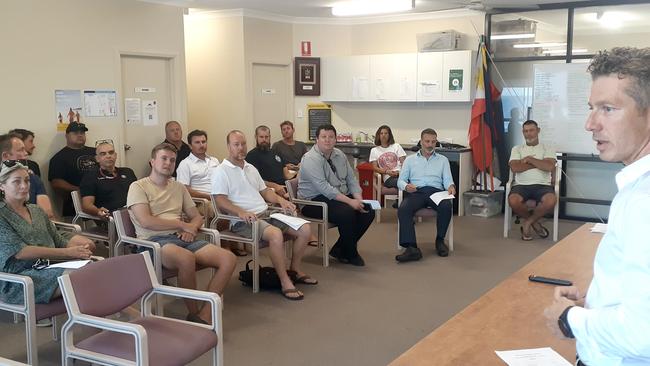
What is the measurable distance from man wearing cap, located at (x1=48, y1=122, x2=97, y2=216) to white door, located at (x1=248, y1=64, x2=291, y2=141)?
2543mm

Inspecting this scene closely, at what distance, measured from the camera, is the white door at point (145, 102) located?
653 centimetres

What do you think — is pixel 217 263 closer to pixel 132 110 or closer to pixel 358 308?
pixel 358 308

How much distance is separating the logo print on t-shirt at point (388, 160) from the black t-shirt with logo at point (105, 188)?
3271 millimetres

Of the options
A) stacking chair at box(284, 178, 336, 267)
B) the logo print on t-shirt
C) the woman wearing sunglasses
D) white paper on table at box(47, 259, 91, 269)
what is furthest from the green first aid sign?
white paper on table at box(47, 259, 91, 269)

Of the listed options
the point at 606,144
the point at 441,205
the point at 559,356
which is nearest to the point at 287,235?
the point at 441,205

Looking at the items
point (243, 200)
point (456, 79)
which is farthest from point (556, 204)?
point (243, 200)

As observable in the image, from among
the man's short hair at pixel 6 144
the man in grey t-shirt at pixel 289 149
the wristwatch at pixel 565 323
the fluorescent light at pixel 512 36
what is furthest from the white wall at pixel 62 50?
the wristwatch at pixel 565 323

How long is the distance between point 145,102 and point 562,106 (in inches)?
186

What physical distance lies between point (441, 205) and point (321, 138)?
1.30 m

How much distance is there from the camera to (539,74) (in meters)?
6.86

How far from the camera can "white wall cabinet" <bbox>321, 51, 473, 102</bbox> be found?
735 cm

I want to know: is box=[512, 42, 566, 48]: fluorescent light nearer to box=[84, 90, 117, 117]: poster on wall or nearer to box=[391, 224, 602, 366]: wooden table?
box=[84, 90, 117, 117]: poster on wall

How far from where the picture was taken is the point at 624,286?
113 centimetres

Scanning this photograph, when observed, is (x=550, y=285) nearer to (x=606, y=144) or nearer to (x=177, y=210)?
(x=606, y=144)
